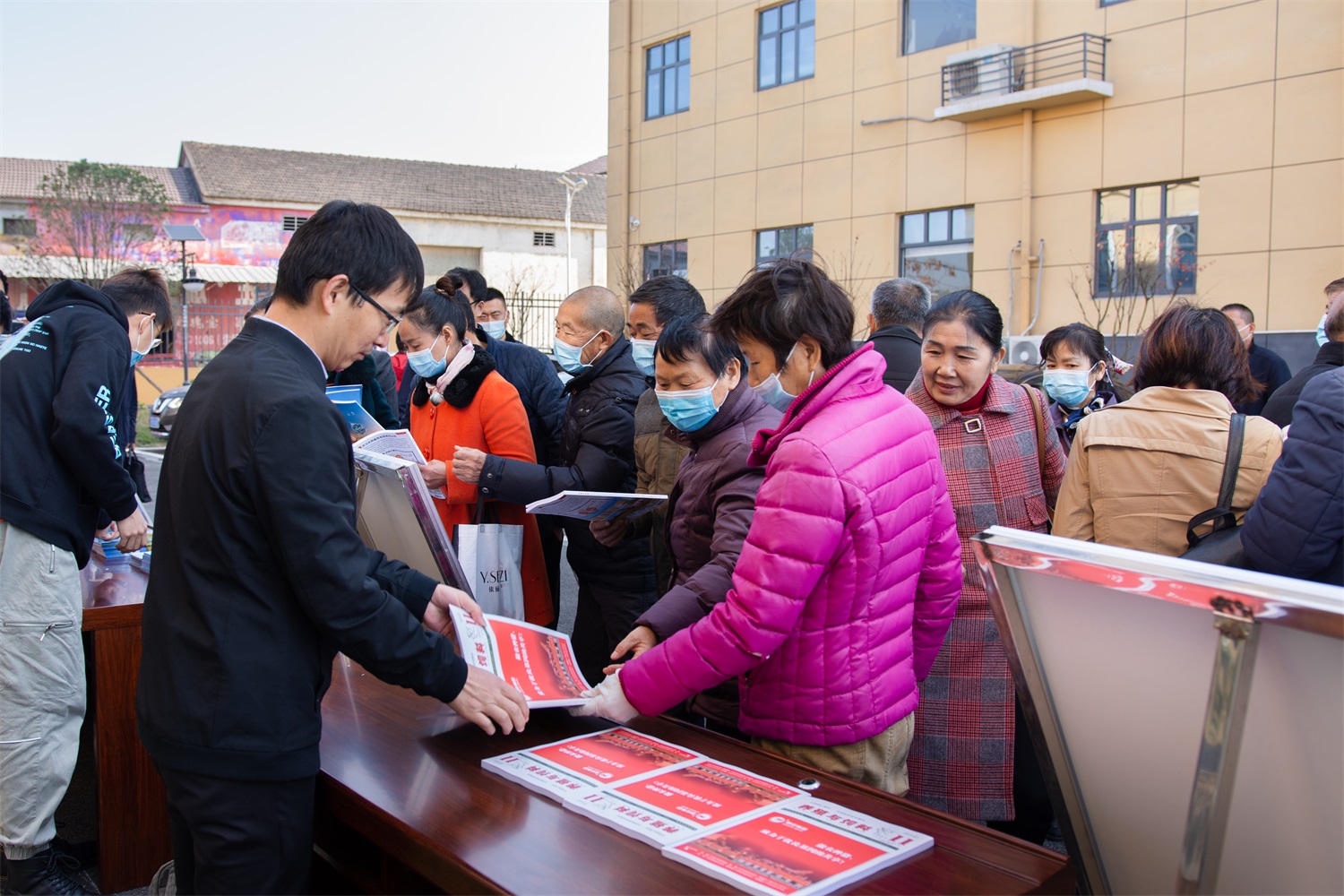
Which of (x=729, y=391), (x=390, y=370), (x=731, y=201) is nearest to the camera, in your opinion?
(x=729, y=391)

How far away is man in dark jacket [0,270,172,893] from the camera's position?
9.13 feet

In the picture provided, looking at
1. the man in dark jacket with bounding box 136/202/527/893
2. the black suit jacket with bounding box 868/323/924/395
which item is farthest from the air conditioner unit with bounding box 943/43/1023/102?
the man in dark jacket with bounding box 136/202/527/893

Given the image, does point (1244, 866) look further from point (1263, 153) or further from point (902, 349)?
point (1263, 153)

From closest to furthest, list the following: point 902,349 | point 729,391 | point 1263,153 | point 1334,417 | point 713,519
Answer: point 1334,417
point 713,519
point 729,391
point 902,349
point 1263,153

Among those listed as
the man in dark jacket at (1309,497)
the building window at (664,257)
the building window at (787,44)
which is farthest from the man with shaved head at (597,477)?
the building window at (664,257)

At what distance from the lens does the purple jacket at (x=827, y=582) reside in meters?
1.74

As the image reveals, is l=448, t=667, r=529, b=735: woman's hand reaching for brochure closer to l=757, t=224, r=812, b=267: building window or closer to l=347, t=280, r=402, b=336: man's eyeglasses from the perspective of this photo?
l=347, t=280, r=402, b=336: man's eyeglasses

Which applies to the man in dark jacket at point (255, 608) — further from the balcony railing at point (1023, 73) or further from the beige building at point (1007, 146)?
the balcony railing at point (1023, 73)

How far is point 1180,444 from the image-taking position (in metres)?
2.57

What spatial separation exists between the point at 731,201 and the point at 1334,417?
15474 millimetres

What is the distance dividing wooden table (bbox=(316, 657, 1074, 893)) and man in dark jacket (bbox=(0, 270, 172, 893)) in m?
1.23

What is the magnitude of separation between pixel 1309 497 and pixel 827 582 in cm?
106

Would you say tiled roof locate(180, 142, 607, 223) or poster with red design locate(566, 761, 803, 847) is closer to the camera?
poster with red design locate(566, 761, 803, 847)

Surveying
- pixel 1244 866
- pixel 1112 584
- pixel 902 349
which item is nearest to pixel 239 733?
pixel 1112 584
